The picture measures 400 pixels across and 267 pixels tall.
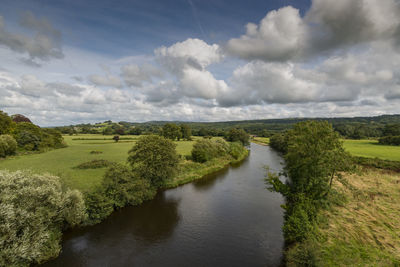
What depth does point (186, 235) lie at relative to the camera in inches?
758

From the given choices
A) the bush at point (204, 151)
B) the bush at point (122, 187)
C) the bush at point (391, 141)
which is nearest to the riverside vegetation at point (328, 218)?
the bush at point (122, 187)

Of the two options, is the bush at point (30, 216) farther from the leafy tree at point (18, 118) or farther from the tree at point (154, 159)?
the leafy tree at point (18, 118)

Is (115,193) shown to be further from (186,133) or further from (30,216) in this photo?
(186,133)

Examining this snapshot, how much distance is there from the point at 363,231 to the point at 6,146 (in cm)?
6690

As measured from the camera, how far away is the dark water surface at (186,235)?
15.7 meters

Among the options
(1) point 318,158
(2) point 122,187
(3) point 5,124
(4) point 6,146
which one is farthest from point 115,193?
(3) point 5,124

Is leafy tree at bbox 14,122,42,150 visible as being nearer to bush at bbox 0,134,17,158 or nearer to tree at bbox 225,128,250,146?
bush at bbox 0,134,17,158

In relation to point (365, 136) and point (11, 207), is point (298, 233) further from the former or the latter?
point (365, 136)

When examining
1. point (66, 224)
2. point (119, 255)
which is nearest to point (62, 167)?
point (66, 224)

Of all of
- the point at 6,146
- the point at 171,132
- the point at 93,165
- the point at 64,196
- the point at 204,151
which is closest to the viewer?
the point at 64,196

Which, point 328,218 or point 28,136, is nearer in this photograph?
point 328,218

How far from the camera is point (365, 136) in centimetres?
10519

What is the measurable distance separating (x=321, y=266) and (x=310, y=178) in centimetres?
752

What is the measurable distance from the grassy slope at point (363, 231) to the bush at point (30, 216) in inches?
793
